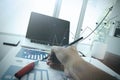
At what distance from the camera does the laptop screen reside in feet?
4.41

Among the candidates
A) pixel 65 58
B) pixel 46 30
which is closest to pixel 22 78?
pixel 65 58

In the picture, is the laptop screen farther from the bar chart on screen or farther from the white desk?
the bar chart on screen

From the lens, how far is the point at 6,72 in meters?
0.56

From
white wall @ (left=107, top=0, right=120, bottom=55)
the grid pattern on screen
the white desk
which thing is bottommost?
the white desk

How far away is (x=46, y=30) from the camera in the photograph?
1377mm

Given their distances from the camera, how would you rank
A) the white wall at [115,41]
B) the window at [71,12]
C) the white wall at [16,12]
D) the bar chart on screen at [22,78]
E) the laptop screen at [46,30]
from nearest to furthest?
the bar chart on screen at [22,78]
the laptop screen at [46,30]
the white wall at [16,12]
the white wall at [115,41]
the window at [71,12]

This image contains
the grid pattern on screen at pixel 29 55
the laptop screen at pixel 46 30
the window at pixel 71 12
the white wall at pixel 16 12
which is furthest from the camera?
the window at pixel 71 12

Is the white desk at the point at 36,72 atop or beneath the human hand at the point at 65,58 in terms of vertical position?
beneath

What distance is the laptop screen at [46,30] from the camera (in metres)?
1.34

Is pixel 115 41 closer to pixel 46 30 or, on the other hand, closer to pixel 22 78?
pixel 46 30

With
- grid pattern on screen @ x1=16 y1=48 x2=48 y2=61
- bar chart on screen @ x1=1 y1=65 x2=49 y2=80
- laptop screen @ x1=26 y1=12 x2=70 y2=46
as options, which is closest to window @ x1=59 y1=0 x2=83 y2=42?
laptop screen @ x1=26 y1=12 x2=70 y2=46

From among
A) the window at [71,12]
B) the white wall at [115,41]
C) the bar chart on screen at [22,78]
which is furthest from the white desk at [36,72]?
the white wall at [115,41]

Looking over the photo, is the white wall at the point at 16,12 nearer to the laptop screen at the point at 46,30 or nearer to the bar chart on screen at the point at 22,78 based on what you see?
the laptop screen at the point at 46,30

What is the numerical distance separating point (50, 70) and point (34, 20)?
2.51ft
